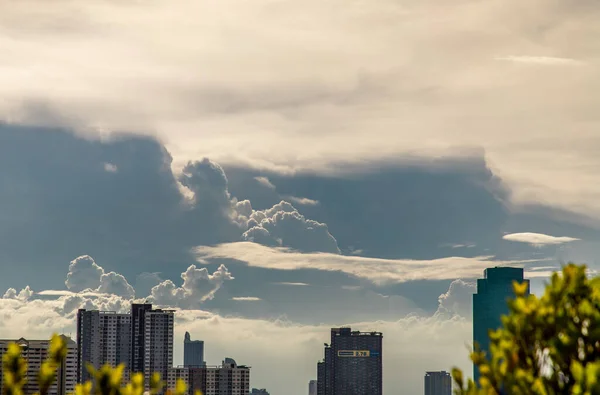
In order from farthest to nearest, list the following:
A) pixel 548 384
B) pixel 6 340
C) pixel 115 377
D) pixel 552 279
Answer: pixel 6 340
pixel 552 279
pixel 548 384
pixel 115 377

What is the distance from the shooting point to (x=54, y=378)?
1836cm

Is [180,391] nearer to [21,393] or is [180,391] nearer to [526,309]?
[21,393]

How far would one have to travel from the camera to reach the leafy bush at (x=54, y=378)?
57.6 ft

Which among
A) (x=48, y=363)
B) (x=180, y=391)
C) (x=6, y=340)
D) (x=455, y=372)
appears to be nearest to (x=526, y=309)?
(x=455, y=372)

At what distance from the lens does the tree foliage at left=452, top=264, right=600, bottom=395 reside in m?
20.6

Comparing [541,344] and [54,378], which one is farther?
[541,344]

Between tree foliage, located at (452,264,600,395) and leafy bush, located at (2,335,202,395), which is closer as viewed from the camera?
leafy bush, located at (2,335,202,395)

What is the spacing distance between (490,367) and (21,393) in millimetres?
9864

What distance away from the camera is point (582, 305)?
21359mm

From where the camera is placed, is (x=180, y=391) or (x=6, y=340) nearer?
(x=180, y=391)

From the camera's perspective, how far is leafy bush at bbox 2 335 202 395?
57.6 ft

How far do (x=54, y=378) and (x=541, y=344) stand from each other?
10524 millimetres

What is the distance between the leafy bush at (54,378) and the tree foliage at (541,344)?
22.1ft

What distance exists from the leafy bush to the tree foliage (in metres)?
6.73
